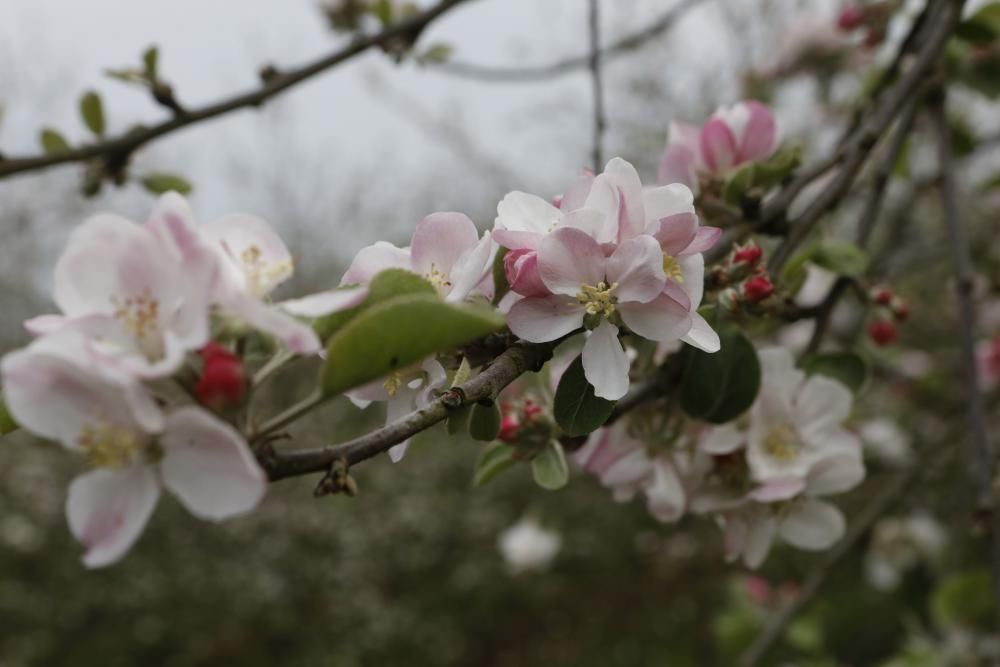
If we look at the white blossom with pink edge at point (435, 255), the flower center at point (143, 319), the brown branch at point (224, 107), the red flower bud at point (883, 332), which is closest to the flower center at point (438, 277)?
the white blossom with pink edge at point (435, 255)

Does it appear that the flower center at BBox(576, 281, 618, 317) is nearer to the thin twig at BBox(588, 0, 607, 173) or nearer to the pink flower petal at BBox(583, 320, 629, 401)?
the pink flower petal at BBox(583, 320, 629, 401)

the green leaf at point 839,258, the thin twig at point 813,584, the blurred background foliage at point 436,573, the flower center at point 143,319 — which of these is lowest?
the blurred background foliage at point 436,573

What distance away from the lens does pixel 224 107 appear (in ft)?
4.52

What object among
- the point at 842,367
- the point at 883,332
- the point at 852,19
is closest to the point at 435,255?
the point at 842,367

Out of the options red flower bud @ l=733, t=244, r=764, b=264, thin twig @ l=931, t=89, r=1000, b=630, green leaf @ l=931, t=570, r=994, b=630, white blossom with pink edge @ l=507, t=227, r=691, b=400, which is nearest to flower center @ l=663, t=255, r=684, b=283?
white blossom with pink edge @ l=507, t=227, r=691, b=400

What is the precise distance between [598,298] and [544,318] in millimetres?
43

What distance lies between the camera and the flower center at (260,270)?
23.0 inches

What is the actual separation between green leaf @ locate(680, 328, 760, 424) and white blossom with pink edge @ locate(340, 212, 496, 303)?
29cm

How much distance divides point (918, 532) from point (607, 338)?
11.3ft

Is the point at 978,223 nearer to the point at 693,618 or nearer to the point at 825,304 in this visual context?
the point at 693,618

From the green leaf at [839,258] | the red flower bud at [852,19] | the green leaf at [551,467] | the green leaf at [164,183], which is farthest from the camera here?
the red flower bud at [852,19]

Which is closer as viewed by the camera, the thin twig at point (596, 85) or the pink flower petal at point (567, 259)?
the pink flower petal at point (567, 259)

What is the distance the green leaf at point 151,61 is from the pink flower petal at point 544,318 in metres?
0.94

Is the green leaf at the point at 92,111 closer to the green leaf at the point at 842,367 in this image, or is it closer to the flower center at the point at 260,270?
the flower center at the point at 260,270
